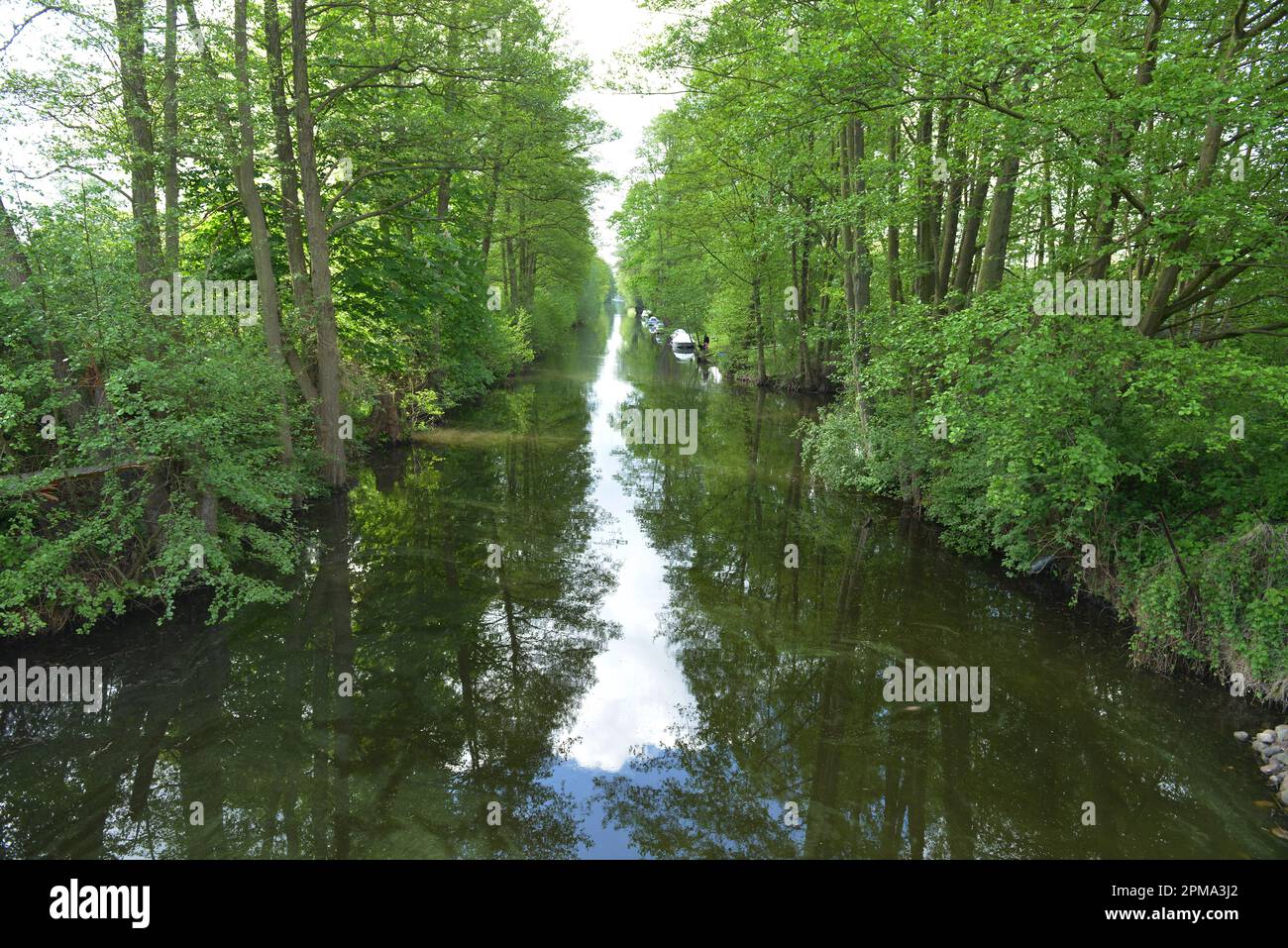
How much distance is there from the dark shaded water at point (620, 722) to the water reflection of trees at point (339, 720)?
30 millimetres

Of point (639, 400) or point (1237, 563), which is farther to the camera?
Answer: point (639, 400)

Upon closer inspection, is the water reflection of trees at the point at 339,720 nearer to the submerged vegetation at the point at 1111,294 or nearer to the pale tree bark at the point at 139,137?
the pale tree bark at the point at 139,137

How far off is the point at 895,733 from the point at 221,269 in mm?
13232

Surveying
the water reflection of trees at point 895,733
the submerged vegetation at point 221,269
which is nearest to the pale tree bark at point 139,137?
the submerged vegetation at point 221,269

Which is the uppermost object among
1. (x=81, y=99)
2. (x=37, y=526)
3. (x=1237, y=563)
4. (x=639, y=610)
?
(x=81, y=99)

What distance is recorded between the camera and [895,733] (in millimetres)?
6246

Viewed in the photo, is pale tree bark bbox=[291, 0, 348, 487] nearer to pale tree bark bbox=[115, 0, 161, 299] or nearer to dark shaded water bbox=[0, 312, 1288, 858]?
pale tree bark bbox=[115, 0, 161, 299]

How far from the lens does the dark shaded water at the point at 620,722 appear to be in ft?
16.2

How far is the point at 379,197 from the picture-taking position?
1327 cm

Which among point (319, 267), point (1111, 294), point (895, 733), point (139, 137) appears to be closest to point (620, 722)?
point (895, 733)

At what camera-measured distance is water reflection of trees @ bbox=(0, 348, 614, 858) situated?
15.8 feet

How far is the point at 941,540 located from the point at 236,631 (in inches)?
430
